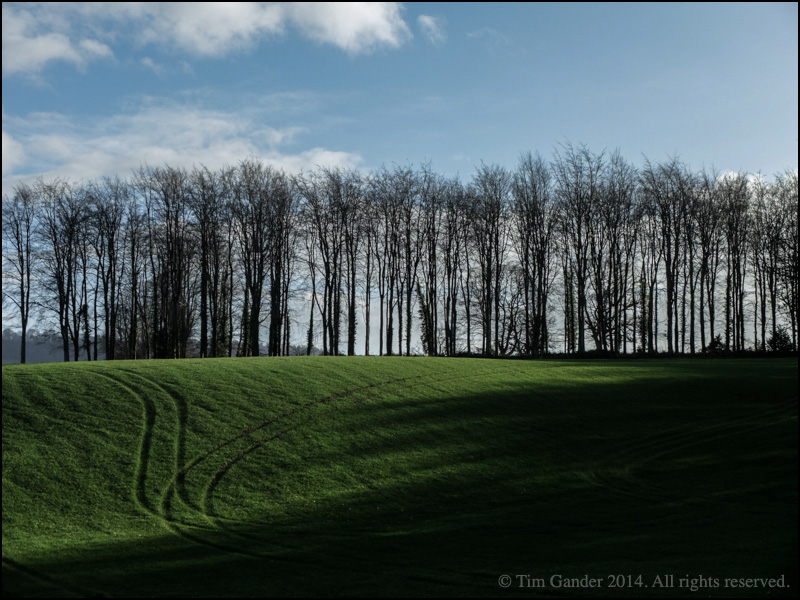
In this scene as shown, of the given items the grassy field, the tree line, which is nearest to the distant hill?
the tree line

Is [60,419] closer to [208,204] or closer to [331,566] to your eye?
[331,566]

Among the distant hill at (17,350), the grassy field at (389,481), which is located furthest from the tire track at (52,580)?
the distant hill at (17,350)

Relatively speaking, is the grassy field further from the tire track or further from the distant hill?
the distant hill

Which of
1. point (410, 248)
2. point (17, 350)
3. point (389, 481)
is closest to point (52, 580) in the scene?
point (389, 481)

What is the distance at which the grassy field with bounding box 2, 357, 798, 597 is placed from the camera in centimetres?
1345

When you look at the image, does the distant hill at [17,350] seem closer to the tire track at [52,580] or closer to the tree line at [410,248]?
the tree line at [410,248]

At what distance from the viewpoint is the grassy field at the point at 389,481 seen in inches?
529

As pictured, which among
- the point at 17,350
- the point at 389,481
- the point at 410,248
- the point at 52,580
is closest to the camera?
the point at 52,580

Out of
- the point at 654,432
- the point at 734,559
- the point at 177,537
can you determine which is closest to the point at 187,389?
the point at 177,537

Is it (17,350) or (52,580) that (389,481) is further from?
(17,350)

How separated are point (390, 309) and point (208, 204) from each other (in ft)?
65.3

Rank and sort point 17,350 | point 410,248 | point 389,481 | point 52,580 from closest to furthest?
1. point 52,580
2. point 389,481
3. point 410,248
4. point 17,350

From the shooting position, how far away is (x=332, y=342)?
53.7 meters

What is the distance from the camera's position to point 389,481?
69.3 ft
